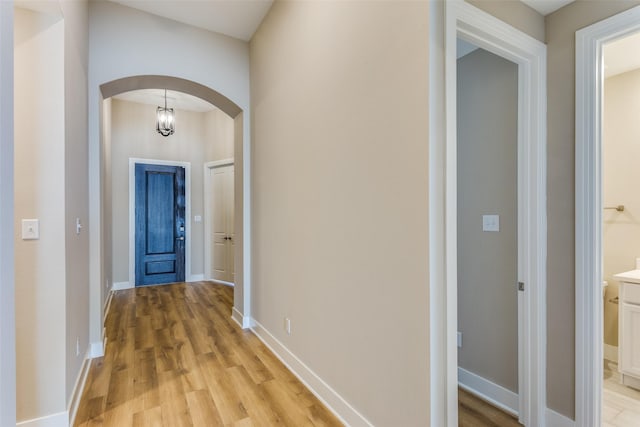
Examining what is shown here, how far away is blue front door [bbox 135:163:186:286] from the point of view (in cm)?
554

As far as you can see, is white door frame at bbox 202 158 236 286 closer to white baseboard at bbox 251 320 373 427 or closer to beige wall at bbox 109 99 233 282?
beige wall at bbox 109 99 233 282

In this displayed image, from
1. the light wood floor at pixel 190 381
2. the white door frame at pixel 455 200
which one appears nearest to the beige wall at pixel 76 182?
the light wood floor at pixel 190 381

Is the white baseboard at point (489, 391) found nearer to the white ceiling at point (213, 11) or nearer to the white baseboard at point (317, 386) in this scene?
the white baseboard at point (317, 386)

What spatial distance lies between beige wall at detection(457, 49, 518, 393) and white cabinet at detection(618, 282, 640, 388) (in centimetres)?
109

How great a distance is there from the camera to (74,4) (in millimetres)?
2129

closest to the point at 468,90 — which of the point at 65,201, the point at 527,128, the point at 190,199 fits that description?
the point at 527,128

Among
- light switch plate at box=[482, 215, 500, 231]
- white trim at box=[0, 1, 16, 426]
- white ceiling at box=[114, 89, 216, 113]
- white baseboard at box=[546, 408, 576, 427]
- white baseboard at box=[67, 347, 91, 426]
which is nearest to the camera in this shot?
white trim at box=[0, 1, 16, 426]

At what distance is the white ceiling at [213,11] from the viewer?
291 cm

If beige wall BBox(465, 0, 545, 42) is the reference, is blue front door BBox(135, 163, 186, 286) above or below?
below

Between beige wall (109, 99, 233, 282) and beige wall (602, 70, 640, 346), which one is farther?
beige wall (109, 99, 233, 282)

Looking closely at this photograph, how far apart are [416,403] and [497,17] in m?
1.98

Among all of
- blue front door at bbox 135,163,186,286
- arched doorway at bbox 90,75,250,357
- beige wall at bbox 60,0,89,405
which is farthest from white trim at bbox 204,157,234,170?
beige wall at bbox 60,0,89,405

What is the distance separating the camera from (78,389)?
7.01 ft

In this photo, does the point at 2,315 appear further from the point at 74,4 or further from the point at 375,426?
the point at 74,4
